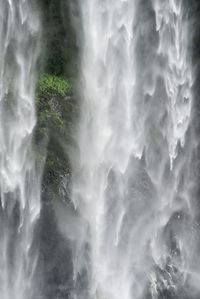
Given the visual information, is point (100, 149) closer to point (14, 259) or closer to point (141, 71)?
point (141, 71)

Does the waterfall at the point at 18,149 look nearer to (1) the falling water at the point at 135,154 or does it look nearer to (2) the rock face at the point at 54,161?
(2) the rock face at the point at 54,161

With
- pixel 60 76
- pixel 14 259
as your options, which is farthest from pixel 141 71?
pixel 14 259

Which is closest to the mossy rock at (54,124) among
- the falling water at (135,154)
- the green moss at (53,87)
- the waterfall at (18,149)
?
the green moss at (53,87)

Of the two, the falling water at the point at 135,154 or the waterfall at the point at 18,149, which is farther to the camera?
the falling water at the point at 135,154

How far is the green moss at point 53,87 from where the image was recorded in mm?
14883

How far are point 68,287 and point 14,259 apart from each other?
1.57 m

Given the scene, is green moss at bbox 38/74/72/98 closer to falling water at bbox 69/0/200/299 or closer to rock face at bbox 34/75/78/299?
rock face at bbox 34/75/78/299

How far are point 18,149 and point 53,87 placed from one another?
1891mm

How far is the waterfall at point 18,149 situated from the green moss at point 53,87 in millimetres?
241

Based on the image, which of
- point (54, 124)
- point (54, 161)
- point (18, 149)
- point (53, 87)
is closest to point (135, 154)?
point (54, 161)

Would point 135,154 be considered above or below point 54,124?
below

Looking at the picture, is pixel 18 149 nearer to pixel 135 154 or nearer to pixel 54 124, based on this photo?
pixel 54 124

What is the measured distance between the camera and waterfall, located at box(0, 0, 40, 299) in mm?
14383

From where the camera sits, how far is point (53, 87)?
590 inches
